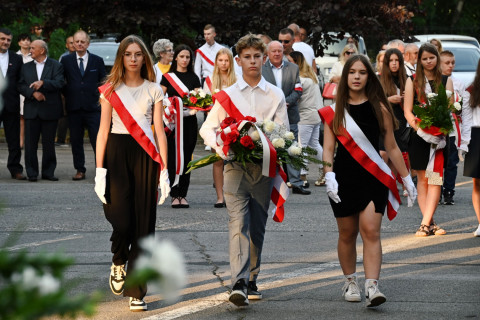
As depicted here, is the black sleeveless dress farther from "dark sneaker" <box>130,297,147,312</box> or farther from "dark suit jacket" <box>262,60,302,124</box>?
"dark suit jacket" <box>262,60,302,124</box>

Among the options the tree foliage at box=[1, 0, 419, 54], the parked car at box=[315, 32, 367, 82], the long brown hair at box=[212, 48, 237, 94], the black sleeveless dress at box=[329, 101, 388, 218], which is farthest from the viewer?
the parked car at box=[315, 32, 367, 82]

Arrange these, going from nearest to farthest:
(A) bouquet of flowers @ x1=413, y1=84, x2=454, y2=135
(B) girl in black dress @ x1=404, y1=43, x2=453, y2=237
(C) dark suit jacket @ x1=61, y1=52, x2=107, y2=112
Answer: (A) bouquet of flowers @ x1=413, y1=84, x2=454, y2=135 → (B) girl in black dress @ x1=404, y1=43, x2=453, y2=237 → (C) dark suit jacket @ x1=61, y1=52, x2=107, y2=112

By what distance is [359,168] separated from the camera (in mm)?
6363

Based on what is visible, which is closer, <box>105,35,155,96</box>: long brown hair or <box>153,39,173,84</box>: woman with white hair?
<box>105,35,155,96</box>: long brown hair

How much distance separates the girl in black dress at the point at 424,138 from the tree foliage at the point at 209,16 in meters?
9.77

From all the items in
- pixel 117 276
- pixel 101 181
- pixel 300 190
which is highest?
pixel 101 181

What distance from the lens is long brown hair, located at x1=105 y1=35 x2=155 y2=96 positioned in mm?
6301

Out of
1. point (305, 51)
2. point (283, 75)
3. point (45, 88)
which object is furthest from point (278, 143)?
point (305, 51)

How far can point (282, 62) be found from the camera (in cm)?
1189

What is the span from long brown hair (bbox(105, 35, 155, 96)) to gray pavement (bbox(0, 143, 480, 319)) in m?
1.19

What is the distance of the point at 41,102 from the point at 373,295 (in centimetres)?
879

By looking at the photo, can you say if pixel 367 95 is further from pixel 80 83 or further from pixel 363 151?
pixel 80 83

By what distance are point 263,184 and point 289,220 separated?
4004 millimetres

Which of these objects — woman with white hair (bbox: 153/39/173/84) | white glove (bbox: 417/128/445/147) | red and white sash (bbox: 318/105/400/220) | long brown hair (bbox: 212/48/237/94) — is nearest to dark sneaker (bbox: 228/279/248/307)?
red and white sash (bbox: 318/105/400/220)
